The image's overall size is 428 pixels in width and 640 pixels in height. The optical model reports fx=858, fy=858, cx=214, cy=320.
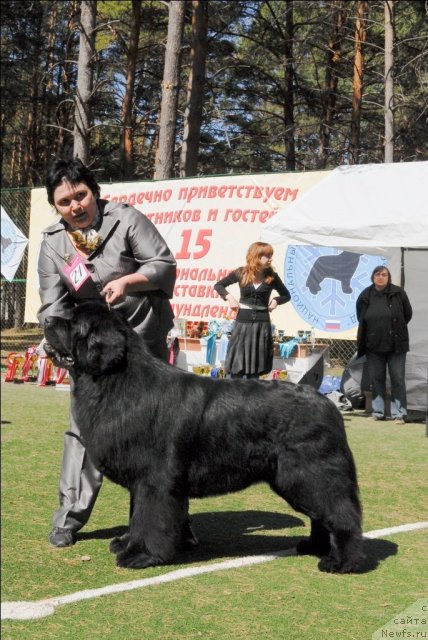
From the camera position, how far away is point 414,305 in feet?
39.8

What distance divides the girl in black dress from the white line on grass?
4571 millimetres

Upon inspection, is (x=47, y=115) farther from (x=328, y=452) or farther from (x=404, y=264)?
(x=328, y=452)

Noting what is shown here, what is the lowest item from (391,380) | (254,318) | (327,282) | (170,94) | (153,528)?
(153,528)

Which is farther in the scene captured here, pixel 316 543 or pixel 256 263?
pixel 256 263

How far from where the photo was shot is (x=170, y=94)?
17219 millimetres

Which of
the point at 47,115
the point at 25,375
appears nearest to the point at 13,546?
the point at 25,375

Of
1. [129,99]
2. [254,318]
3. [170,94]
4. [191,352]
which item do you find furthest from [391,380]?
[129,99]

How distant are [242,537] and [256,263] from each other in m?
4.89

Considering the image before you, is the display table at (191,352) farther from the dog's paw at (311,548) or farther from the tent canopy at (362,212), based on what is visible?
the dog's paw at (311,548)

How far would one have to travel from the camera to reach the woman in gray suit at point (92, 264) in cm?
455

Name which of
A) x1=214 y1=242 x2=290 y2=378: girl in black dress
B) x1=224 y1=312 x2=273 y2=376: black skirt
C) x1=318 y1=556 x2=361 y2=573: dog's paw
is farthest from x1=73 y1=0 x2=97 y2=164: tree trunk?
x1=318 y1=556 x2=361 y2=573: dog's paw

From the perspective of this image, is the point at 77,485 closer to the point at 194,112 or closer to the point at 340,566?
the point at 340,566

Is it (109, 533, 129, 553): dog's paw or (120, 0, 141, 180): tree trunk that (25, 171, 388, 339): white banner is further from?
(120, 0, 141, 180): tree trunk

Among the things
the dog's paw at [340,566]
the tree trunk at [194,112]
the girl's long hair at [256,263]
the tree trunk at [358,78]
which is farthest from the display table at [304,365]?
the tree trunk at [358,78]
